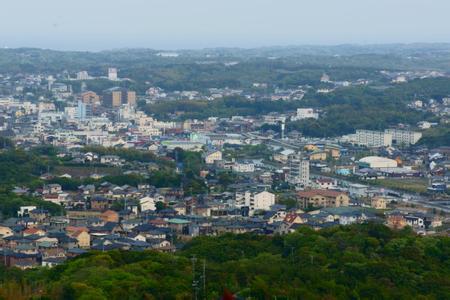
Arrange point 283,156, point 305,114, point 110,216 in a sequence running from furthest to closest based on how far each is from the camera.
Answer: point 305,114 < point 283,156 < point 110,216

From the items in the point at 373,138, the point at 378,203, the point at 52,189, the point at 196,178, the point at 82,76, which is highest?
the point at 52,189

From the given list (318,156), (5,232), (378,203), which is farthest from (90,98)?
(5,232)

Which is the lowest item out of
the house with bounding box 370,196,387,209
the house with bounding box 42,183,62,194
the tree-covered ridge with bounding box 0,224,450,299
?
the house with bounding box 370,196,387,209

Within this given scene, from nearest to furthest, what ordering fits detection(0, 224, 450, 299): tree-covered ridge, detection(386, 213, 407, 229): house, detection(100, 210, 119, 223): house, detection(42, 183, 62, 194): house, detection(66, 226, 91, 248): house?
detection(0, 224, 450, 299): tree-covered ridge < detection(66, 226, 91, 248): house < detection(386, 213, 407, 229): house < detection(100, 210, 119, 223): house < detection(42, 183, 62, 194): house

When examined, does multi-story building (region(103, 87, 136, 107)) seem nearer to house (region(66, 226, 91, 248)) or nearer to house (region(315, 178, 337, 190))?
house (region(315, 178, 337, 190))

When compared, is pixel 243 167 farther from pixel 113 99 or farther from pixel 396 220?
pixel 113 99

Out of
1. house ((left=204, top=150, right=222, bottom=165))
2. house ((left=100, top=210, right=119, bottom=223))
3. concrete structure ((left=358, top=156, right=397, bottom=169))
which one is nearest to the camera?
house ((left=100, top=210, right=119, bottom=223))

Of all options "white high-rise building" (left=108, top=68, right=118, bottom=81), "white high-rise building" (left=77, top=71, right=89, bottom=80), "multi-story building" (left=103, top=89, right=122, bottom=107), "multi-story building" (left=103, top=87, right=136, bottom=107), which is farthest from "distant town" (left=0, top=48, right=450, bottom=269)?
"white high-rise building" (left=77, top=71, right=89, bottom=80)
